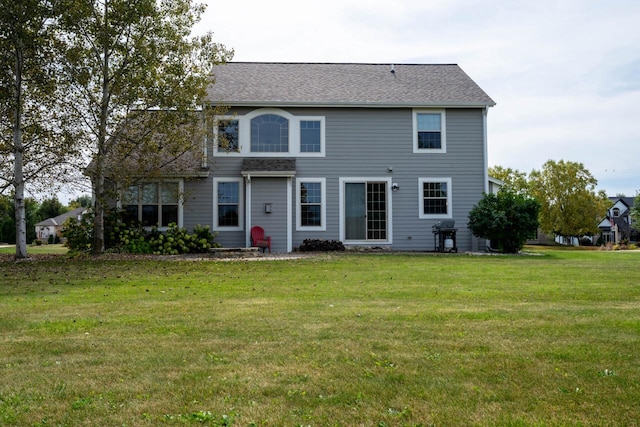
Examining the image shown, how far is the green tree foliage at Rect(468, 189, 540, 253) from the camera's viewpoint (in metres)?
17.8

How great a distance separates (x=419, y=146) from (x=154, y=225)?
965 cm

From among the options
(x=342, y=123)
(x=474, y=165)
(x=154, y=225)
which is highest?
(x=342, y=123)

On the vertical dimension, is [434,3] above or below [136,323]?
above

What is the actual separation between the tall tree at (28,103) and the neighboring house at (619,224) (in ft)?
198

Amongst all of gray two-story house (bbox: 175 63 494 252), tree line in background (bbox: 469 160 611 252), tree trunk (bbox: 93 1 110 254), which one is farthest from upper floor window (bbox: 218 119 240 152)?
tree line in background (bbox: 469 160 611 252)

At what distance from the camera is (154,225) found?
19.0 m

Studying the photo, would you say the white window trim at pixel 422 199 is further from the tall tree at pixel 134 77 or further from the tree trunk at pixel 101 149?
the tree trunk at pixel 101 149

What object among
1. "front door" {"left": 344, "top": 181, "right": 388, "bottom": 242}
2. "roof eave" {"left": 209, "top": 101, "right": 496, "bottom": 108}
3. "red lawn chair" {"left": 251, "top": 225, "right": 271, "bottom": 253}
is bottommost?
"red lawn chair" {"left": 251, "top": 225, "right": 271, "bottom": 253}

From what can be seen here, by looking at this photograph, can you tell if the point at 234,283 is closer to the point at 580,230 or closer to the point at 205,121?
the point at 205,121

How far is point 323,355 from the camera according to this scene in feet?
14.9

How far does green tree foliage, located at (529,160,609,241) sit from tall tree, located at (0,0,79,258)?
37033mm

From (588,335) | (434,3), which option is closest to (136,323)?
(588,335)

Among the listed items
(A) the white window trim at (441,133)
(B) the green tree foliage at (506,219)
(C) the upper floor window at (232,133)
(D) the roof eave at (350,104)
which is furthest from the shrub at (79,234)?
(B) the green tree foliage at (506,219)

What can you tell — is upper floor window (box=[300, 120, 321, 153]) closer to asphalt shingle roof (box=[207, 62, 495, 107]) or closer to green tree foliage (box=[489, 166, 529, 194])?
asphalt shingle roof (box=[207, 62, 495, 107])
